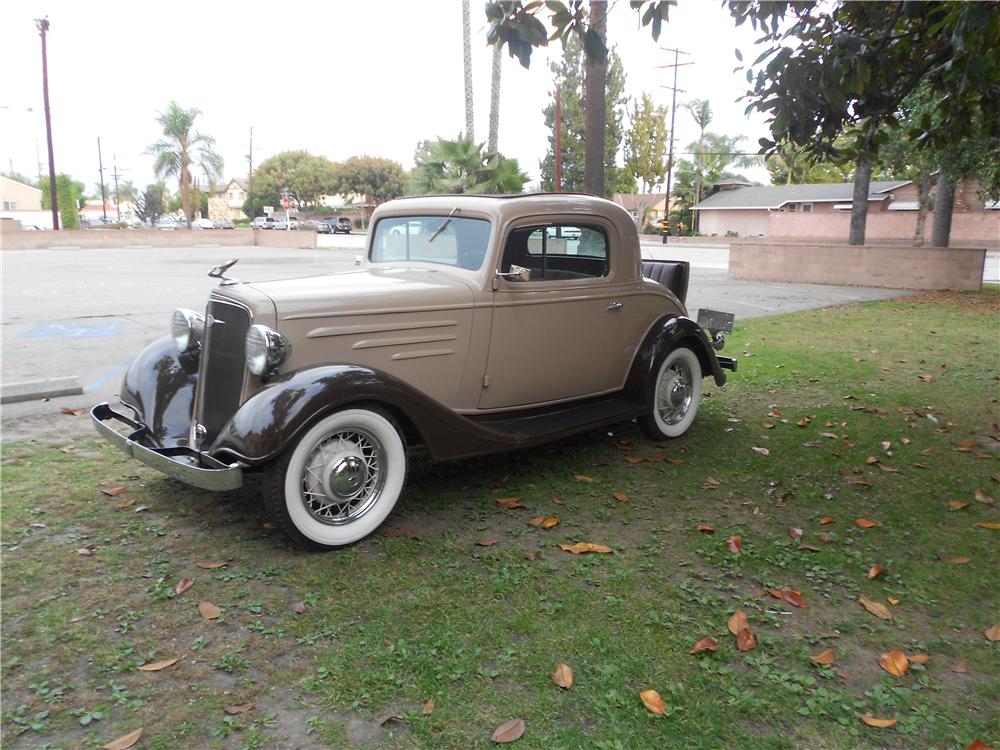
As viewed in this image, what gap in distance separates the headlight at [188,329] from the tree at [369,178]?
67315mm

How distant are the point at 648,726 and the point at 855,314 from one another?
1170cm

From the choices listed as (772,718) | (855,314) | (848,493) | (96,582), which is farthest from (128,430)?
(855,314)

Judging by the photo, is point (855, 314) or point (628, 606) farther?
point (855, 314)

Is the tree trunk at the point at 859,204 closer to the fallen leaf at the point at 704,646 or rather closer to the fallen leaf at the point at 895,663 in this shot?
the fallen leaf at the point at 895,663

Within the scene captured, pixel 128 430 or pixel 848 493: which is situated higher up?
pixel 128 430

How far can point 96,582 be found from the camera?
10.6 ft

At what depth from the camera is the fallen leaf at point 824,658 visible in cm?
281

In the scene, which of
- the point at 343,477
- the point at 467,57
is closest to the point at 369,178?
the point at 467,57

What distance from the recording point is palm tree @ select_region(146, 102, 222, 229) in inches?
1999

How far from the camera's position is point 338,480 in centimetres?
358

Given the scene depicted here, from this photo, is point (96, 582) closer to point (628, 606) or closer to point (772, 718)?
point (628, 606)

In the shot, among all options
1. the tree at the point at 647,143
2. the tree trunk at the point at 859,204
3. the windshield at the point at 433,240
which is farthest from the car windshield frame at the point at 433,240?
the tree at the point at 647,143

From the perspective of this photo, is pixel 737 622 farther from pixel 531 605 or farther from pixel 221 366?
pixel 221 366

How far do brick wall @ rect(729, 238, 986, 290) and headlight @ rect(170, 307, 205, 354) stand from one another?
16676 millimetres
